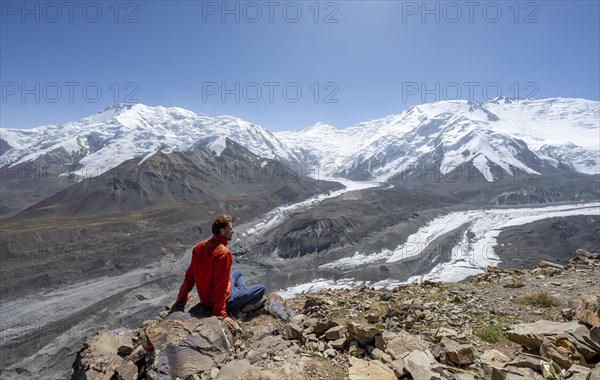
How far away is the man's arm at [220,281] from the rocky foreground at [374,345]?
34 centimetres

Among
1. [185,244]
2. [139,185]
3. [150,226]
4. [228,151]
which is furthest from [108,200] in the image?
[228,151]

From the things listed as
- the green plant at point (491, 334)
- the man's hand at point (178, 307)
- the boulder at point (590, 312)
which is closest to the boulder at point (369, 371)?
the green plant at point (491, 334)

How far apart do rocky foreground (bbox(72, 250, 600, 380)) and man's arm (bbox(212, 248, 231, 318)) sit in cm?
34

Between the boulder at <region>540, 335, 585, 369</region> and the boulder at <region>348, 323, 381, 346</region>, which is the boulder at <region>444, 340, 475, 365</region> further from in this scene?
the boulder at <region>348, 323, 381, 346</region>

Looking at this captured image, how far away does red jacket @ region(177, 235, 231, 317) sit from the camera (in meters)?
6.59

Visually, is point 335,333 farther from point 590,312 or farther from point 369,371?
point 590,312

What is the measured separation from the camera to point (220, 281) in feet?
21.7

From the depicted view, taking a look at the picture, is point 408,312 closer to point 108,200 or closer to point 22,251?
point 22,251

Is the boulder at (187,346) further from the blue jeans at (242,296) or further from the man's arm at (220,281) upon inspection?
the blue jeans at (242,296)

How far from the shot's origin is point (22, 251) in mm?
66438

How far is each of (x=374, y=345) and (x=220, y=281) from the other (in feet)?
10.1

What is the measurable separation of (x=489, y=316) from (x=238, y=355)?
5775 mm

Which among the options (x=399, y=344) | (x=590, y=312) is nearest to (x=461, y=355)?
(x=399, y=344)

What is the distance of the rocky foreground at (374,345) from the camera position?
493cm
